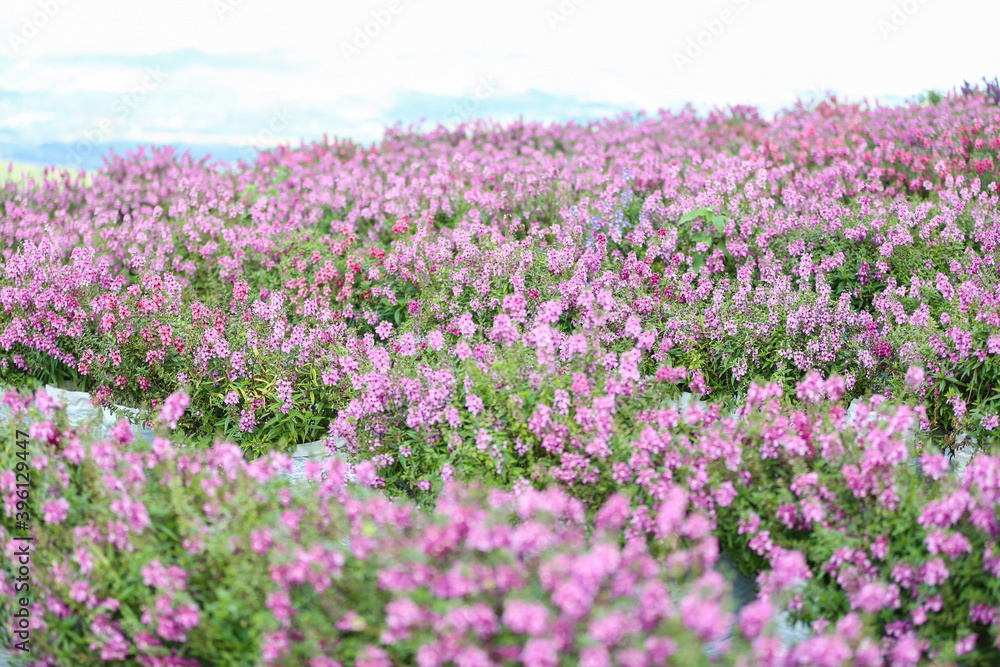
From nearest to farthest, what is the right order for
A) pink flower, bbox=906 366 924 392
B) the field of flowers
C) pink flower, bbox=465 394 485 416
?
1. the field of flowers
2. pink flower, bbox=906 366 924 392
3. pink flower, bbox=465 394 485 416

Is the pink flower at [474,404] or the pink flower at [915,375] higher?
the pink flower at [915,375]

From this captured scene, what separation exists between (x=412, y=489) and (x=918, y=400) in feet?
11.5

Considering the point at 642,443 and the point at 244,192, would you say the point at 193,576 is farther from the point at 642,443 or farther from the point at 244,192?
the point at 244,192

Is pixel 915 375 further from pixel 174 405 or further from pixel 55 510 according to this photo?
pixel 55 510

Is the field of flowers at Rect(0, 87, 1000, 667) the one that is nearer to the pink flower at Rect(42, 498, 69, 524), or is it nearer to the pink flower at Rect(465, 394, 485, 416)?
the pink flower at Rect(42, 498, 69, 524)

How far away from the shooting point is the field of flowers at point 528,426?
10.1 ft

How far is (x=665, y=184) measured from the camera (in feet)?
31.4

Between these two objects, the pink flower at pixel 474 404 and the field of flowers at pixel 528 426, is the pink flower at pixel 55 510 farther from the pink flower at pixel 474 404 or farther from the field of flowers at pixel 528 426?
the pink flower at pixel 474 404

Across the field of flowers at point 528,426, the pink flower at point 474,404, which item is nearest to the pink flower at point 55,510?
the field of flowers at point 528,426

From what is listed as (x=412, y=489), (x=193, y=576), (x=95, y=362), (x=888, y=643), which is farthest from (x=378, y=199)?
(x=888, y=643)

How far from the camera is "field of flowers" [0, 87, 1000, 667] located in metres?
3.08

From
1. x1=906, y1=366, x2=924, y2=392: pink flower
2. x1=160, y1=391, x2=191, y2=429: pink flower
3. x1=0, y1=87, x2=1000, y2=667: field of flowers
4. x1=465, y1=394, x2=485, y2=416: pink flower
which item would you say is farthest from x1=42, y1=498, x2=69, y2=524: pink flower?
x1=906, y1=366, x2=924, y2=392: pink flower

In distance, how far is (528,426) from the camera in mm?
4879

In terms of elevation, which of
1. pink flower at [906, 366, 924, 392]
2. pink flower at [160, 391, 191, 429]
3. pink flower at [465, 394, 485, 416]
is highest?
pink flower at [906, 366, 924, 392]
